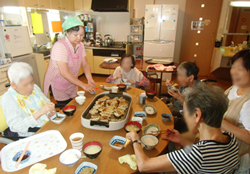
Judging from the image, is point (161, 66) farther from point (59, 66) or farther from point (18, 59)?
point (18, 59)

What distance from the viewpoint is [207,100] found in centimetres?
88

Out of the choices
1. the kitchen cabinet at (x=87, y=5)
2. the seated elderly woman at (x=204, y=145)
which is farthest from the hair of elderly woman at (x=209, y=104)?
the kitchen cabinet at (x=87, y=5)

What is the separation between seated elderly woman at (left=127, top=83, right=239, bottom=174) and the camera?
2.83 feet

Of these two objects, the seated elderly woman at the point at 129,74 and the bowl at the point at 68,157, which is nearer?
the bowl at the point at 68,157

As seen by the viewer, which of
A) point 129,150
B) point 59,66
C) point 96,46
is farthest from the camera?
point 96,46

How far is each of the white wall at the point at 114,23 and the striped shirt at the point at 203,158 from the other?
4.97m

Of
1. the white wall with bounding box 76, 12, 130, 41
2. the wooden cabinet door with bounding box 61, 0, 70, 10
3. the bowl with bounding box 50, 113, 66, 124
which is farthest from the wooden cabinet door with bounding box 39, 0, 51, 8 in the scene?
the bowl with bounding box 50, 113, 66, 124

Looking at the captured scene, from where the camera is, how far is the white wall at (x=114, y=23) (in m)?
5.27

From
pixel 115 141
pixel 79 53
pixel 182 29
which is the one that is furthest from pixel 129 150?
pixel 182 29

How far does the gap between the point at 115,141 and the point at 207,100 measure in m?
0.70

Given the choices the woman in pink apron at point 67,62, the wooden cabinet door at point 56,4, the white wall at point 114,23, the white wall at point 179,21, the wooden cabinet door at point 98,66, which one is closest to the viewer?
the woman in pink apron at point 67,62

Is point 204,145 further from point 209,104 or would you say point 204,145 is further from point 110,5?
point 110,5

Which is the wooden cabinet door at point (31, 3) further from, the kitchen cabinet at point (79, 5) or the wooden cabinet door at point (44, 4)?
the kitchen cabinet at point (79, 5)

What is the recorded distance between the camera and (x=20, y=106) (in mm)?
1441
